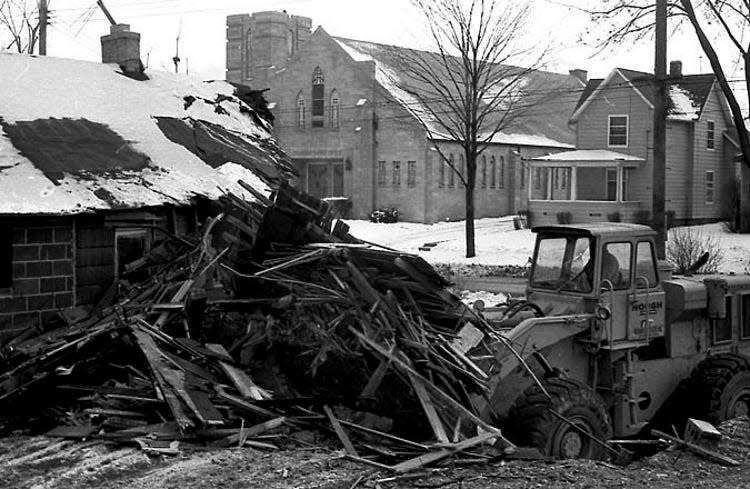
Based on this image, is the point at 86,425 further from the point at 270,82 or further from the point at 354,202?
the point at 270,82

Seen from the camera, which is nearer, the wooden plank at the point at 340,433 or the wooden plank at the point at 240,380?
the wooden plank at the point at 340,433

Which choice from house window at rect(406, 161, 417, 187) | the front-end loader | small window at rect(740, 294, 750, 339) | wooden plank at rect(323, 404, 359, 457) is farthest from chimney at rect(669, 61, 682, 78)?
wooden plank at rect(323, 404, 359, 457)

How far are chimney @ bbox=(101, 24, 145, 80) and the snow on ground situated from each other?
44.9 feet

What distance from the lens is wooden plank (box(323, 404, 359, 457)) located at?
9.06 m

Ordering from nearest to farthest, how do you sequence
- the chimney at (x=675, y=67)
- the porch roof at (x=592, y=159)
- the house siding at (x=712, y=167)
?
the porch roof at (x=592, y=159), the house siding at (x=712, y=167), the chimney at (x=675, y=67)

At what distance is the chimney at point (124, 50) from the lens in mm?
20094

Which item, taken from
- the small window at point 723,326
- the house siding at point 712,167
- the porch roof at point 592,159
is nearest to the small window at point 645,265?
the small window at point 723,326

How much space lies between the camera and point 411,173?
45.4 meters

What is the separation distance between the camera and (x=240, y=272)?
11953 mm

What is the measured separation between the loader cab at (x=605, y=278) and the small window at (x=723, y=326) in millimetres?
1427

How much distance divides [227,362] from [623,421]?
4.62 m

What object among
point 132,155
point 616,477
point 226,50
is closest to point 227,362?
point 616,477

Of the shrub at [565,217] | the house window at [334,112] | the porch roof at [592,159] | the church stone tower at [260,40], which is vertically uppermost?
the church stone tower at [260,40]

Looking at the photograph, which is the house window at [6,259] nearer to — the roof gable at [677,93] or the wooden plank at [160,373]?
the wooden plank at [160,373]
